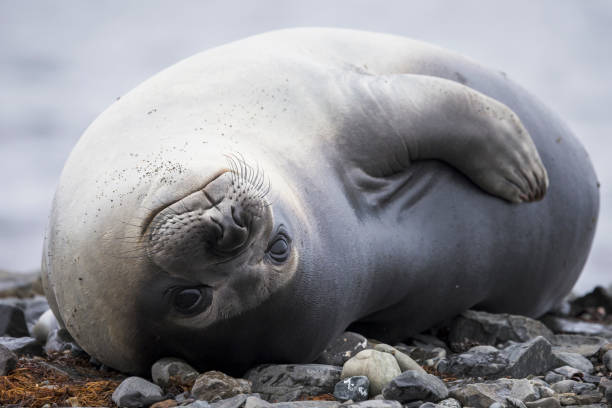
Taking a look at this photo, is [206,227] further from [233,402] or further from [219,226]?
[233,402]

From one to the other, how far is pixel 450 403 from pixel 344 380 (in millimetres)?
447

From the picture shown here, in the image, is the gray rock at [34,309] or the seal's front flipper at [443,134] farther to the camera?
the gray rock at [34,309]

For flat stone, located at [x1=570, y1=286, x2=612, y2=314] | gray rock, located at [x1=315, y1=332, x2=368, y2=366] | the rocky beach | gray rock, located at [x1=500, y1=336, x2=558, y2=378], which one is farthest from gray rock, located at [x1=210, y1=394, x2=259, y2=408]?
flat stone, located at [x1=570, y1=286, x2=612, y2=314]

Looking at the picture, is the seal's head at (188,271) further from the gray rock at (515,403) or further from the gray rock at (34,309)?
the gray rock at (34,309)

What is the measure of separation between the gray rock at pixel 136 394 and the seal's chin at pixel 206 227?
439 millimetres

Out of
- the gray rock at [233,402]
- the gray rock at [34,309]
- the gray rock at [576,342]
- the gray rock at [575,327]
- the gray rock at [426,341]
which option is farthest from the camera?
the gray rock at [34,309]

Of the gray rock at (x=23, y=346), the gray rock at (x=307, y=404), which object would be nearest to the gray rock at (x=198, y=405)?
the gray rock at (x=307, y=404)

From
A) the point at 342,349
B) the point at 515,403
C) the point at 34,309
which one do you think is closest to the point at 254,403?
the point at 515,403

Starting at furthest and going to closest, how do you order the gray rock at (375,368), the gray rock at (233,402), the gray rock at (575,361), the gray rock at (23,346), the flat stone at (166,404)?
the gray rock at (23,346) < the gray rock at (575,361) < the gray rock at (375,368) < the flat stone at (166,404) < the gray rock at (233,402)

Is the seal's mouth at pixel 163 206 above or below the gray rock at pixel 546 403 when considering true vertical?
above

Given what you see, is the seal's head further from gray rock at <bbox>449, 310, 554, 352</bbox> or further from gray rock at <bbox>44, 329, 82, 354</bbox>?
gray rock at <bbox>449, 310, 554, 352</bbox>

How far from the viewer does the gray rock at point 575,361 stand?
134 inches

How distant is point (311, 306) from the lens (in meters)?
3.34

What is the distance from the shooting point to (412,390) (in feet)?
9.28
